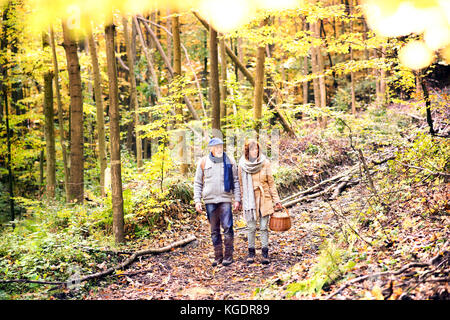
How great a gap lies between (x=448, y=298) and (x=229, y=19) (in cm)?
851

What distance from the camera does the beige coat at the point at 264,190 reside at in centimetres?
604

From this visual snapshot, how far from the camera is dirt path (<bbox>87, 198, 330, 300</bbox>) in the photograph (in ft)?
16.6

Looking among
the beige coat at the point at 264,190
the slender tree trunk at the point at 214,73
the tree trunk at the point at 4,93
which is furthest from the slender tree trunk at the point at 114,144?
the tree trunk at the point at 4,93

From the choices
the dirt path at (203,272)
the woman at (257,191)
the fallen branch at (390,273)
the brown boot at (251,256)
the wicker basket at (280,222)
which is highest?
the woman at (257,191)

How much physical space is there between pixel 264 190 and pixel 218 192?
853mm

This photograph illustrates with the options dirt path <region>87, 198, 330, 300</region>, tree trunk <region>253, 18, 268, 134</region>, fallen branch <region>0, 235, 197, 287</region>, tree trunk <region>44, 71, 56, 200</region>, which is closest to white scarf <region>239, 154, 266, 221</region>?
dirt path <region>87, 198, 330, 300</region>

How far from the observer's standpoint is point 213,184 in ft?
20.2

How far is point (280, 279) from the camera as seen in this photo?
500 centimetres

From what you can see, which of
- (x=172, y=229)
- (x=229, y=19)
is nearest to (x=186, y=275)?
(x=172, y=229)

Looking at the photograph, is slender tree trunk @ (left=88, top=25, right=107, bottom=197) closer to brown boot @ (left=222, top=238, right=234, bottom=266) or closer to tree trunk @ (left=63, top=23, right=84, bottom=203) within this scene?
tree trunk @ (left=63, top=23, right=84, bottom=203)

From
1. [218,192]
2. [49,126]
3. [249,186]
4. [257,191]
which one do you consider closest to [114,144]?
[218,192]

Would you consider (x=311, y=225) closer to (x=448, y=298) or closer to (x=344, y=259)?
(x=344, y=259)

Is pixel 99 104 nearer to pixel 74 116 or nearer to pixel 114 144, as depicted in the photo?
pixel 74 116

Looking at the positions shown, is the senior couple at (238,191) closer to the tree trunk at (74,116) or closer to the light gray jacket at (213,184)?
the light gray jacket at (213,184)
